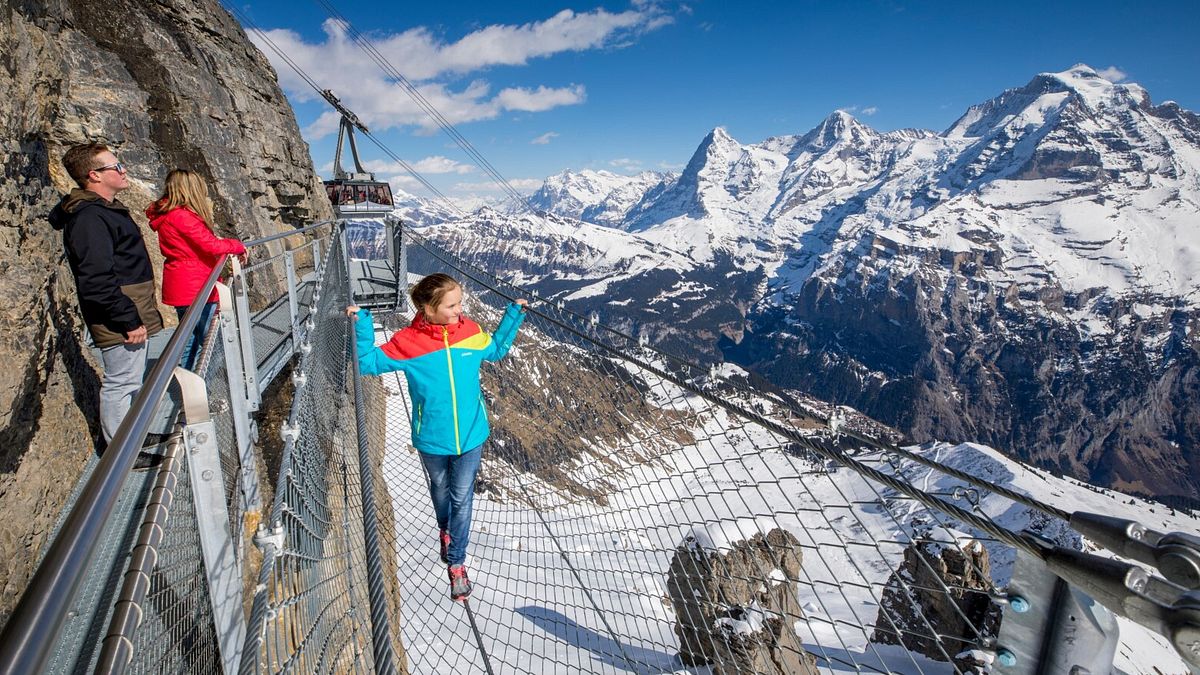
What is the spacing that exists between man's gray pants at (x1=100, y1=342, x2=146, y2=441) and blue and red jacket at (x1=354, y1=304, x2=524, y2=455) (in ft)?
4.89

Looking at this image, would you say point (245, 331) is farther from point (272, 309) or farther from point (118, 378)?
point (272, 309)

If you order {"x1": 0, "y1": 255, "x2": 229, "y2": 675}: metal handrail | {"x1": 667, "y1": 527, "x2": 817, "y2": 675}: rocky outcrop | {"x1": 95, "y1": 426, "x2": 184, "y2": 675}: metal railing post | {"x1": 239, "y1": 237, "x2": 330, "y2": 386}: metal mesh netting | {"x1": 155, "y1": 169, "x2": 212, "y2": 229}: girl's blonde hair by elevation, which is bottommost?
{"x1": 667, "y1": 527, "x2": 817, "y2": 675}: rocky outcrop

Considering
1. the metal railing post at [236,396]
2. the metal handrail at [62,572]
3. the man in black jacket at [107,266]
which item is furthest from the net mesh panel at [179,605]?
the man in black jacket at [107,266]

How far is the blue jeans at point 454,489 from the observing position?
162 inches

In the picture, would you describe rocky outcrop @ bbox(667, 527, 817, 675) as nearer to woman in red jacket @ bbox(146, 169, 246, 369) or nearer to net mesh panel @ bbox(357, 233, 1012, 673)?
net mesh panel @ bbox(357, 233, 1012, 673)

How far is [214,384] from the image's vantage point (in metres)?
3.01

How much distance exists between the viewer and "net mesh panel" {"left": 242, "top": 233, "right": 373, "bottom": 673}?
2.11 m

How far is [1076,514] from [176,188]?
556 cm

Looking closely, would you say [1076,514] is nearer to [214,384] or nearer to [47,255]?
[214,384]

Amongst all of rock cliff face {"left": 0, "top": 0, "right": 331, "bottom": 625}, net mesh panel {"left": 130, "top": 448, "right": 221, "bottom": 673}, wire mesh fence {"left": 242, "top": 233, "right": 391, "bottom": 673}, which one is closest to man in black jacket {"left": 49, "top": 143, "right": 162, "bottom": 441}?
rock cliff face {"left": 0, "top": 0, "right": 331, "bottom": 625}

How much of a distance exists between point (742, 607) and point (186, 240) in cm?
482

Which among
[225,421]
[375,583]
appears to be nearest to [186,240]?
[225,421]

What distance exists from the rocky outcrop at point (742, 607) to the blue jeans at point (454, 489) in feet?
5.22

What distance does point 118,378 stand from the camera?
3.81 meters
